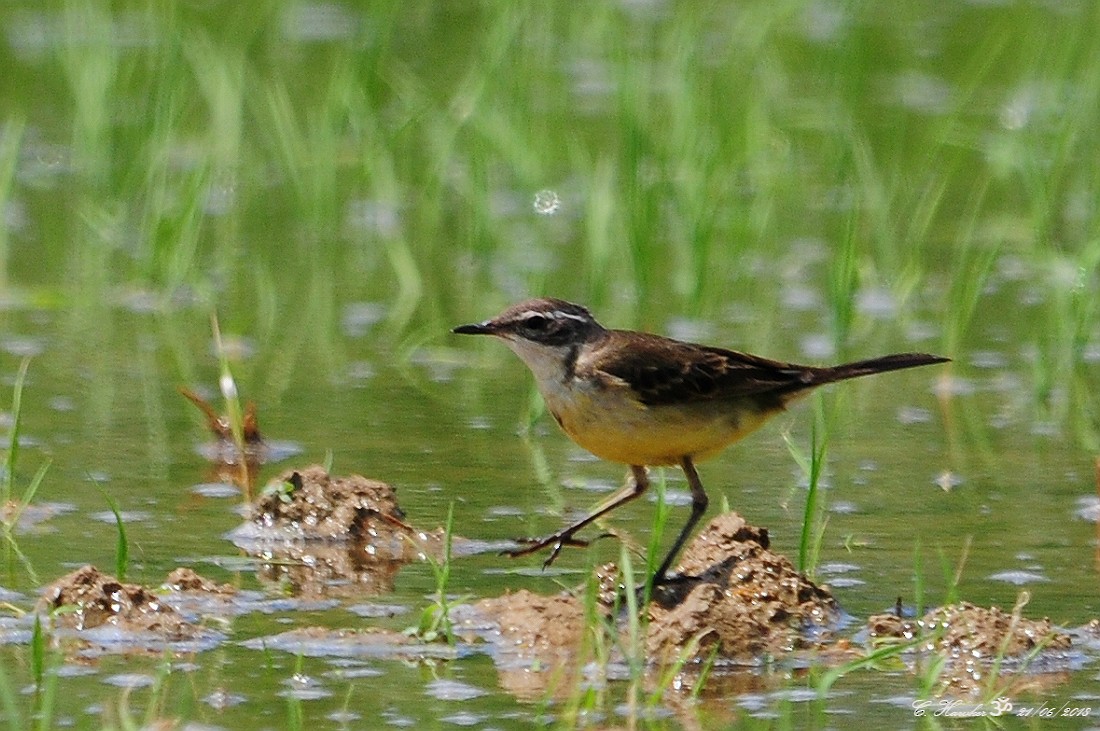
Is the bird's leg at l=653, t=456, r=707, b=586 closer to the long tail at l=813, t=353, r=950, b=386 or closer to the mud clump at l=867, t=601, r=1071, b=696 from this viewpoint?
the long tail at l=813, t=353, r=950, b=386

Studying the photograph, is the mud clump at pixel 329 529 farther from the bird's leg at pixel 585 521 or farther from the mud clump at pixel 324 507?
the bird's leg at pixel 585 521

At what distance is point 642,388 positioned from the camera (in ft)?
24.2

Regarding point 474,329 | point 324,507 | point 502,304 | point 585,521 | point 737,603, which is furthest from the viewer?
point 502,304

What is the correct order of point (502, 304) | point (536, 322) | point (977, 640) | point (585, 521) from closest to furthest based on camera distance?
point (977, 640) → point (585, 521) → point (536, 322) → point (502, 304)

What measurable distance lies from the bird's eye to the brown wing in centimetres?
30

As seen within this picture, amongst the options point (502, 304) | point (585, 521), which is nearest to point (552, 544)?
point (585, 521)

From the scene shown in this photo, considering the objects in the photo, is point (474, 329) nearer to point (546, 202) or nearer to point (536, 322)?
point (536, 322)

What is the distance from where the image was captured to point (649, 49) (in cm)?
1528

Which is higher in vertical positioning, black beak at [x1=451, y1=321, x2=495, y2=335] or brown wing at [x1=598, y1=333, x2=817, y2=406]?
black beak at [x1=451, y1=321, x2=495, y2=335]

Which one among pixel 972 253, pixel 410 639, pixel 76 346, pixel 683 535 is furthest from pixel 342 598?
pixel 972 253

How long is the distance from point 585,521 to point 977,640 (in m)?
1.50

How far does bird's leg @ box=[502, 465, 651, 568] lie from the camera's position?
729 centimetres

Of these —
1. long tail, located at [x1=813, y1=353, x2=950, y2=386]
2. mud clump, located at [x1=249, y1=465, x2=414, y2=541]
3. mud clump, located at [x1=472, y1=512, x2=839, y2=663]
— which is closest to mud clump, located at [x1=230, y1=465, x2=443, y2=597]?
mud clump, located at [x1=249, y1=465, x2=414, y2=541]

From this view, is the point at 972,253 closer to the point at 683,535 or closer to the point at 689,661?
→ the point at 683,535
